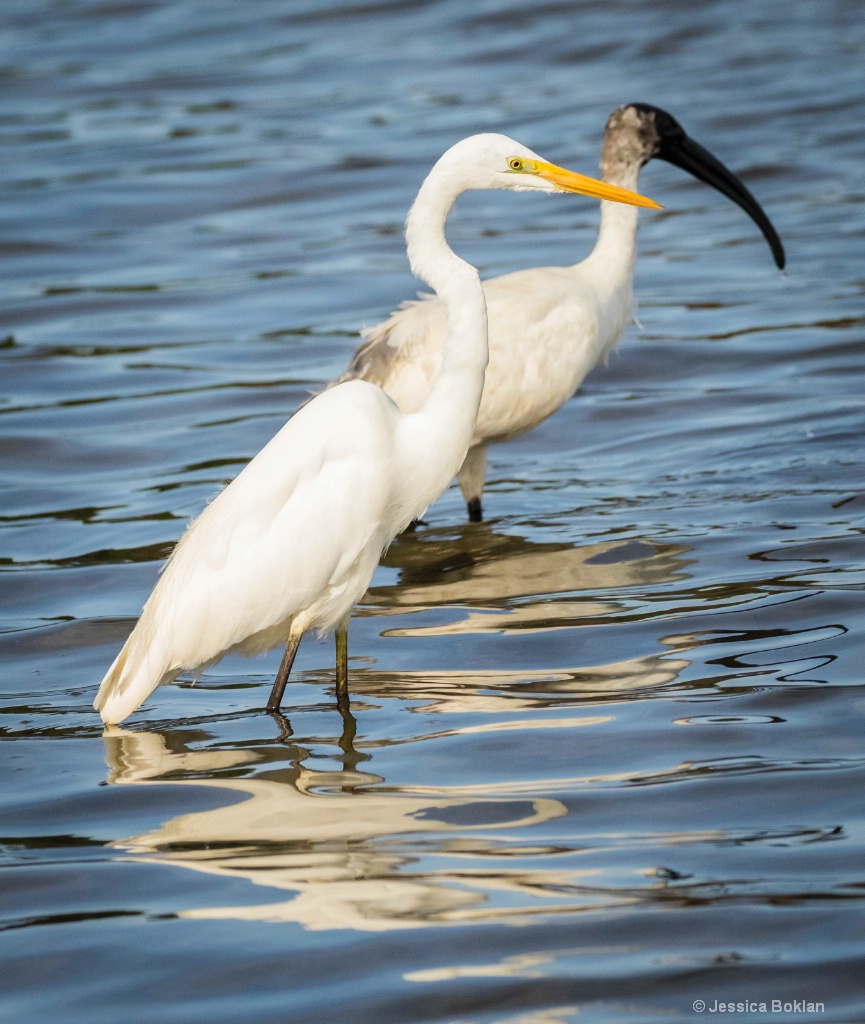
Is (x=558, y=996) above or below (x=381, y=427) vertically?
below

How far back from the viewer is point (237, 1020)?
170 inches

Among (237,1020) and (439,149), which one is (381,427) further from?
(439,149)

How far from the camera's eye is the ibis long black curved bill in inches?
413

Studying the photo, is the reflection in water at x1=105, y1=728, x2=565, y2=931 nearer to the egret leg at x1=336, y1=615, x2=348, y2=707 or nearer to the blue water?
the blue water

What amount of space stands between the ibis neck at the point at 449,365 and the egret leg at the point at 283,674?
0.70 metres

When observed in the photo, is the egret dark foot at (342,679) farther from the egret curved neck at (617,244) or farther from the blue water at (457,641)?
the egret curved neck at (617,244)

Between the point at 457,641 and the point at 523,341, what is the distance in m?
2.44

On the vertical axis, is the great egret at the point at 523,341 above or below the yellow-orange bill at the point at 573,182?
below

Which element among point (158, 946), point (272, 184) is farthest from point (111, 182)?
point (158, 946)

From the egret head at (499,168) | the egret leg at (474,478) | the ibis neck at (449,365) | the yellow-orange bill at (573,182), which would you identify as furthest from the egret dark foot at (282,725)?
the egret leg at (474,478)

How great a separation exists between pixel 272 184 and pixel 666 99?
494 cm

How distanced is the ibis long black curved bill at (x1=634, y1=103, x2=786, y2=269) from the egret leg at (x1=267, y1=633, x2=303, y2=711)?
518 centimetres

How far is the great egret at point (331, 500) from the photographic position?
19.8 feet

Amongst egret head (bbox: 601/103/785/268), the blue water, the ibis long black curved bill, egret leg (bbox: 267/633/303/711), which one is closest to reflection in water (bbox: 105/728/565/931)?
the blue water
